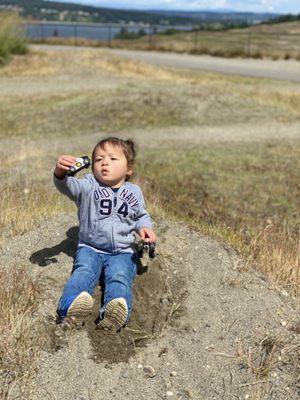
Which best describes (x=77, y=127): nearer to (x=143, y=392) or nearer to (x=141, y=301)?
(x=141, y=301)

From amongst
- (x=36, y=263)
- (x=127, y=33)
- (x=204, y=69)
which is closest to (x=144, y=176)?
(x=36, y=263)

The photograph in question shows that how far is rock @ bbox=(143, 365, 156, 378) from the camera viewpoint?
2.93 m

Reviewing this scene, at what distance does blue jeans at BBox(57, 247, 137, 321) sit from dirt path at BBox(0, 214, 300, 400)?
0.47ft

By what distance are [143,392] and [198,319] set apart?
72 centimetres

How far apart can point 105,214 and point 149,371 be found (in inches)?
45.0

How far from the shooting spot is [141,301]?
354 centimetres

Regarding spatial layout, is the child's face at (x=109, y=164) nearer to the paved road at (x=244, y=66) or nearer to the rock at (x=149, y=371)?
the rock at (x=149, y=371)

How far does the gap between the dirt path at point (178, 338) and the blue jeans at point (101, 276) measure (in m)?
0.14

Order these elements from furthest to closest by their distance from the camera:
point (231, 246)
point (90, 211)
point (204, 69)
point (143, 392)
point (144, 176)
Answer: point (204, 69), point (144, 176), point (231, 246), point (90, 211), point (143, 392)

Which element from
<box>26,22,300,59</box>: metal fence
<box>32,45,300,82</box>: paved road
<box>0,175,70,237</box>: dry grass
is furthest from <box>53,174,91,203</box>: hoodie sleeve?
<box>26,22,300,59</box>: metal fence

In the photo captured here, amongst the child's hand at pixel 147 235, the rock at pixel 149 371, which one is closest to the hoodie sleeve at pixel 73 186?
the child's hand at pixel 147 235

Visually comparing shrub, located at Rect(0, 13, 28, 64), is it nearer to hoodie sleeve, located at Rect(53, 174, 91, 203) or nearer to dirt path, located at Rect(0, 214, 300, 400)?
hoodie sleeve, located at Rect(53, 174, 91, 203)

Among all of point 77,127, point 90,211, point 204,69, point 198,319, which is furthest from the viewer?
point 204,69

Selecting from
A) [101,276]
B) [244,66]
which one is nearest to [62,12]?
[244,66]
